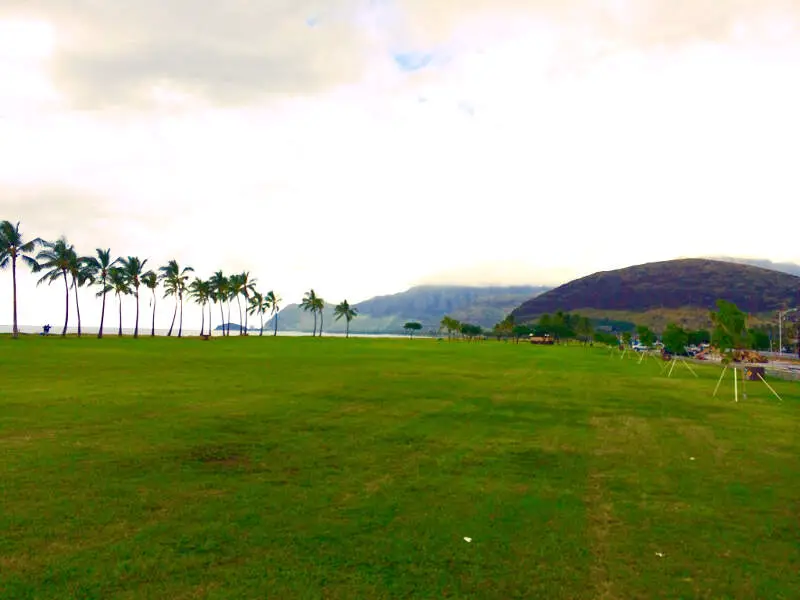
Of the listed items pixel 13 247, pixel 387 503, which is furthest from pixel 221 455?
pixel 13 247

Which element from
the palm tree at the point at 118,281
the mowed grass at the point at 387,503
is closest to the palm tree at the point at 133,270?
the palm tree at the point at 118,281

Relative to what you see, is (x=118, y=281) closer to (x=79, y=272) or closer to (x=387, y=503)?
(x=79, y=272)

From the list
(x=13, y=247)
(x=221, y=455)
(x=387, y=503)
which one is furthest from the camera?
(x=13, y=247)

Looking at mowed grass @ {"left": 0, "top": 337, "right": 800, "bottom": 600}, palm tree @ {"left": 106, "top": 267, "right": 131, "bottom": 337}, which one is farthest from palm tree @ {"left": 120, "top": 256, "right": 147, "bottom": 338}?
mowed grass @ {"left": 0, "top": 337, "right": 800, "bottom": 600}

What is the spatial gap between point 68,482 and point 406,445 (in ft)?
26.1

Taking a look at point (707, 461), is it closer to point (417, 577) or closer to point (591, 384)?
point (417, 577)

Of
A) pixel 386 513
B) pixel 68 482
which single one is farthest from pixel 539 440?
pixel 68 482

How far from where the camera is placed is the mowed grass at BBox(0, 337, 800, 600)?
6.84 metres

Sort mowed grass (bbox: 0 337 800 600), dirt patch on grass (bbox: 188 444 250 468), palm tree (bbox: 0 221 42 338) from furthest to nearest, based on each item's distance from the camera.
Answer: palm tree (bbox: 0 221 42 338) → dirt patch on grass (bbox: 188 444 250 468) → mowed grass (bbox: 0 337 800 600)

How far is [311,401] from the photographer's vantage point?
898 inches

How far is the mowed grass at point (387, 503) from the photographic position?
269 inches

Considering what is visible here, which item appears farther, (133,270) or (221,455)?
(133,270)

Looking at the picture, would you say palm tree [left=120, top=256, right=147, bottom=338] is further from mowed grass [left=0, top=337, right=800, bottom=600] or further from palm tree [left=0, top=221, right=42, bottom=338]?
mowed grass [left=0, top=337, right=800, bottom=600]

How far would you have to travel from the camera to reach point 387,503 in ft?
32.0
